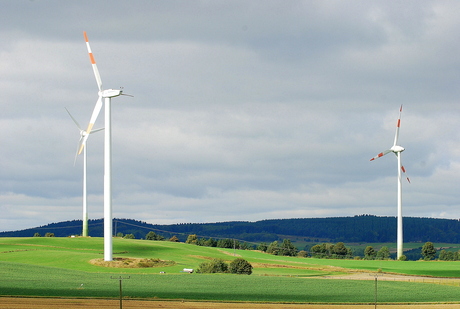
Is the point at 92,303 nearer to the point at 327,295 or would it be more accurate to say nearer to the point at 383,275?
the point at 327,295

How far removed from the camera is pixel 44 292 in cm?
6531

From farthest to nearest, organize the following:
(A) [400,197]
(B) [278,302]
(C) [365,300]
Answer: (A) [400,197]
(C) [365,300]
(B) [278,302]

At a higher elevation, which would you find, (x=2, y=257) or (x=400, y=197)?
(x=400, y=197)

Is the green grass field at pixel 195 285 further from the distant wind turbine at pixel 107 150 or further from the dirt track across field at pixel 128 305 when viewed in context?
the distant wind turbine at pixel 107 150

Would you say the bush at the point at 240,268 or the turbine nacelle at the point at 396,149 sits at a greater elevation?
the turbine nacelle at the point at 396,149

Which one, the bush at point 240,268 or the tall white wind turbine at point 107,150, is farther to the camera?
the bush at point 240,268

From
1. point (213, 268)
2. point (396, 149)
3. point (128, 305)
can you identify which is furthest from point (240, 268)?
point (396, 149)

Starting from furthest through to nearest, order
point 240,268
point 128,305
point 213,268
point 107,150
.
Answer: point 213,268
point 240,268
point 107,150
point 128,305

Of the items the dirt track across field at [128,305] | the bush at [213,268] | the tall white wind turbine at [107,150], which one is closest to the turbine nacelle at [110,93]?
the tall white wind turbine at [107,150]

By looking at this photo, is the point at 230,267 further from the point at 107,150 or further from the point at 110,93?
the point at 110,93

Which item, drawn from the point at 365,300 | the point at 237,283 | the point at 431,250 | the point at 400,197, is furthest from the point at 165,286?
the point at 431,250

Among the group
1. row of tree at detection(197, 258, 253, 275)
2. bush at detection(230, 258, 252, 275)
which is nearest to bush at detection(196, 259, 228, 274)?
row of tree at detection(197, 258, 253, 275)

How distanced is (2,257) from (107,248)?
28.1m

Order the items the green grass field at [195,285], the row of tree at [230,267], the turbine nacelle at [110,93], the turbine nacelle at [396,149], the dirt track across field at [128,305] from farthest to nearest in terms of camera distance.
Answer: the turbine nacelle at [396,149] < the row of tree at [230,267] < the turbine nacelle at [110,93] < the green grass field at [195,285] < the dirt track across field at [128,305]
